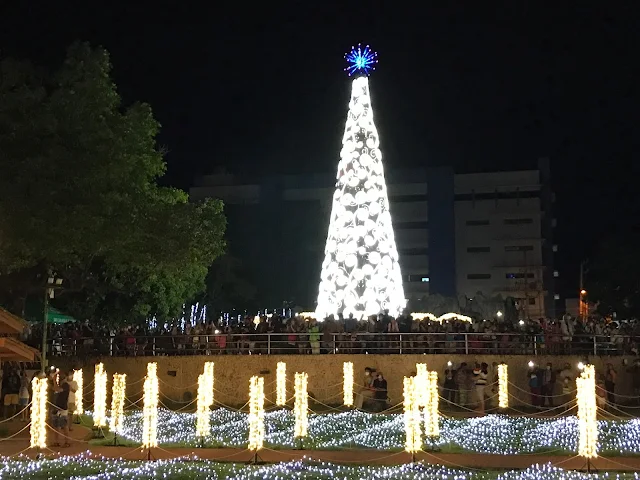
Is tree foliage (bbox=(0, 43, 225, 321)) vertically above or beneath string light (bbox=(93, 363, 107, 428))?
above

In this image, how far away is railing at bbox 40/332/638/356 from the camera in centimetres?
2311

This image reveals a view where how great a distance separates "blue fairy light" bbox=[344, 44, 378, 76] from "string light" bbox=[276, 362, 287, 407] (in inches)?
449

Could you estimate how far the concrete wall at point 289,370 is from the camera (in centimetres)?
2280

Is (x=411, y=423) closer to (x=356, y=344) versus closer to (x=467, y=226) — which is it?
(x=356, y=344)

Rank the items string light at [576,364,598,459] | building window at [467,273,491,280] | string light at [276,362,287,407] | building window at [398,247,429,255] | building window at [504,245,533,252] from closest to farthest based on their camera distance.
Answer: string light at [576,364,598,459] < string light at [276,362,287,407] < building window at [504,245,533,252] < building window at [467,273,491,280] < building window at [398,247,429,255]

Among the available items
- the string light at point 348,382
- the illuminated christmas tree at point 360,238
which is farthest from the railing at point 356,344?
the illuminated christmas tree at point 360,238

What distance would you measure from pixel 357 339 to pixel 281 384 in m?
2.83

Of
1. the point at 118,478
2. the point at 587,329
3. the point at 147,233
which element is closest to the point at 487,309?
the point at 587,329

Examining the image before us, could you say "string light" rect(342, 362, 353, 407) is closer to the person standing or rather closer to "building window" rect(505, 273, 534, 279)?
the person standing

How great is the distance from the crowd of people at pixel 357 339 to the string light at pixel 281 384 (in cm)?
155

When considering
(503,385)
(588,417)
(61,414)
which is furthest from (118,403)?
(588,417)

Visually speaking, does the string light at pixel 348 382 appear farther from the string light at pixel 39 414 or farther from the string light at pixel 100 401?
the string light at pixel 39 414

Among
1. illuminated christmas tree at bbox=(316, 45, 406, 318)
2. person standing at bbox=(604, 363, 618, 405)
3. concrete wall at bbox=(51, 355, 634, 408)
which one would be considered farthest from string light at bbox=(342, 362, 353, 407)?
person standing at bbox=(604, 363, 618, 405)

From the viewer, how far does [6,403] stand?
21.3 metres
